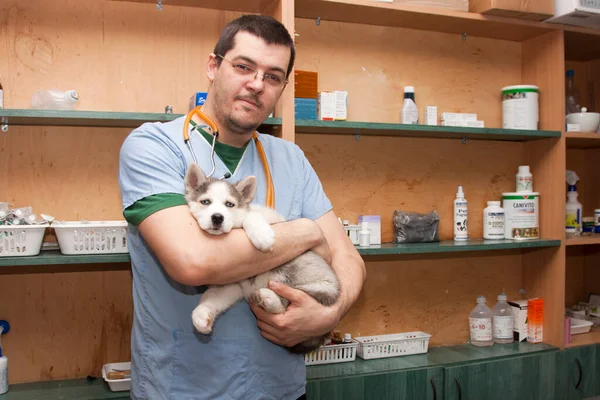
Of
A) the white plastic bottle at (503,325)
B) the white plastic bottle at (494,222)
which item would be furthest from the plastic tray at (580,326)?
the white plastic bottle at (494,222)

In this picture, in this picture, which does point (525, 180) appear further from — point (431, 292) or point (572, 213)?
point (431, 292)

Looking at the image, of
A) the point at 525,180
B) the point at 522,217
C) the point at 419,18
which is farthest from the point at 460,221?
the point at 419,18

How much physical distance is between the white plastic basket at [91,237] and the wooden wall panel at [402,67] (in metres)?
1.16

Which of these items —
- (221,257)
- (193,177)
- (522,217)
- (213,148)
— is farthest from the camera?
(522,217)

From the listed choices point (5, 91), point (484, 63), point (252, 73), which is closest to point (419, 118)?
point (484, 63)

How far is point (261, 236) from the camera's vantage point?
1.22 metres

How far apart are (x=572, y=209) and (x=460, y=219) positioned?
2.31ft

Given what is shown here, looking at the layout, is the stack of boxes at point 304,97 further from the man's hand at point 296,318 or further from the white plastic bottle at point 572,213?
the white plastic bottle at point 572,213

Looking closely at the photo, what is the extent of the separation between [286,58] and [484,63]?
1.75 metres

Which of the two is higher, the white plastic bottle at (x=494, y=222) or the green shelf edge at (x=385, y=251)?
the white plastic bottle at (x=494, y=222)

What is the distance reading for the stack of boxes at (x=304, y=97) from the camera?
220 cm

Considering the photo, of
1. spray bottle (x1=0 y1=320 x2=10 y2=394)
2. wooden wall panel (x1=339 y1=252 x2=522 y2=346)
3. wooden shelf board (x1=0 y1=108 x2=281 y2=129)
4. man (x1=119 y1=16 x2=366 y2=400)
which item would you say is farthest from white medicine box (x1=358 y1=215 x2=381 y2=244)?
spray bottle (x1=0 y1=320 x2=10 y2=394)

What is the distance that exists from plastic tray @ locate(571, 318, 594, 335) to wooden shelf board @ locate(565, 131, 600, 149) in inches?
38.9

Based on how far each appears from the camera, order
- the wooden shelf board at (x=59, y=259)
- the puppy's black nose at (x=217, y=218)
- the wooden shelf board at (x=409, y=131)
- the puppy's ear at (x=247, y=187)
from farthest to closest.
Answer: the wooden shelf board at (x=409, y=131)
the wooden shelf board at (x=59, y=259)
the puppy's ear at (x=247, y=187)
the puppy's black nose at (x=217, y=218)
